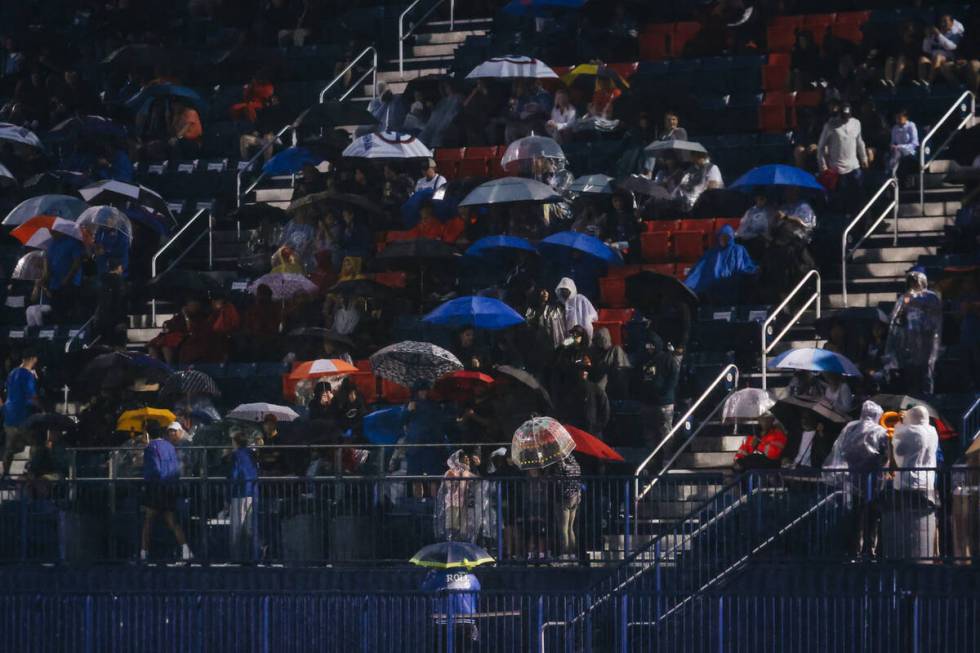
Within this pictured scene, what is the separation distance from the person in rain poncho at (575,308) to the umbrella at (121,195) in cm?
794

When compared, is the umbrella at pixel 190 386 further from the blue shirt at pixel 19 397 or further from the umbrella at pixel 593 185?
the umbrella at pixel 593 185

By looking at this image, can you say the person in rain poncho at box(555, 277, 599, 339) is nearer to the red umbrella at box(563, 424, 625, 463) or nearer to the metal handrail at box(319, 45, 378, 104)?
the red umbrella at box(563, 424, 625, 463)

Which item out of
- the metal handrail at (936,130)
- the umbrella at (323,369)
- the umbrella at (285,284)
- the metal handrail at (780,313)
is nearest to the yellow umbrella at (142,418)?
the umbrella at (323,369)

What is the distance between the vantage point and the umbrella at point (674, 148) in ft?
116

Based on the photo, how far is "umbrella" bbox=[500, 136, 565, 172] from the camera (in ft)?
119

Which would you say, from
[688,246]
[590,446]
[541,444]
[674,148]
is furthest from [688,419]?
[674,148]

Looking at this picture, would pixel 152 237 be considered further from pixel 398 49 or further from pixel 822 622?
pixel 822 622

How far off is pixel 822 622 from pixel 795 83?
14.3m

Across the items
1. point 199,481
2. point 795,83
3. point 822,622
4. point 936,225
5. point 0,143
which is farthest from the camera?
point 0,143

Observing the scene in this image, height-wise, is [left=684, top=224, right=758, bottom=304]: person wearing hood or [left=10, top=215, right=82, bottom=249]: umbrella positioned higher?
[left=10, top=215, right=82, bottom=249]: umbrella

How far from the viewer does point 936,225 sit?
113ft

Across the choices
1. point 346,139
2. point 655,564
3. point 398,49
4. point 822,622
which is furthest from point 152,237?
point 822,622

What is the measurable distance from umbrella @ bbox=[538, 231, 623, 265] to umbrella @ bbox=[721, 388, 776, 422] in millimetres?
3826

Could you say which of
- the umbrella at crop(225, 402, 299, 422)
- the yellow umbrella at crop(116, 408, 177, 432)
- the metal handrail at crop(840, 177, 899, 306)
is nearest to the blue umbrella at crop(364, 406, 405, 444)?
the umbrella at crop(225, 402, 299, 422)
